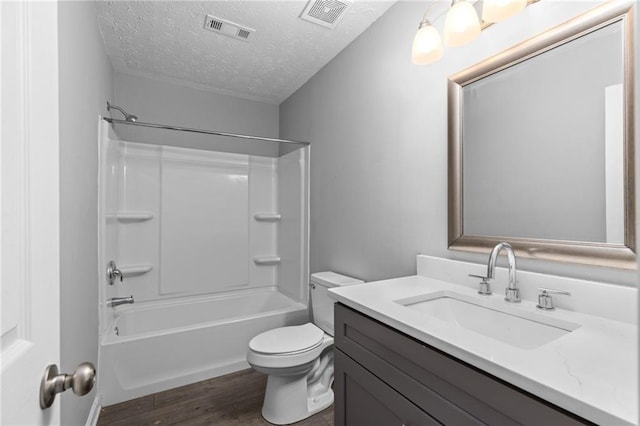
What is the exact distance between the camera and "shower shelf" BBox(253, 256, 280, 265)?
10.1 ft

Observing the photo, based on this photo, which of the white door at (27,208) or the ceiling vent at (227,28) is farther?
the ceiling vent at (227,28)

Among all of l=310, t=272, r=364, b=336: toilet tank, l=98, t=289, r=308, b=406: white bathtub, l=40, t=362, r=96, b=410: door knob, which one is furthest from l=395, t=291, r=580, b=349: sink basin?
l=98, t=289, r=308, b=406: white bathtub

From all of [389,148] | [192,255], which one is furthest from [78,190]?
[389,148]

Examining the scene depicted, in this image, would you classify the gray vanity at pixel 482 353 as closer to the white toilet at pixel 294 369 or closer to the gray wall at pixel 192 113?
the white toilet at pixel 294 369

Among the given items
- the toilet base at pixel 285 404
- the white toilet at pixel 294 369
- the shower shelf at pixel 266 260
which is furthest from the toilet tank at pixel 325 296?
the shower shelf at pixel 266 260

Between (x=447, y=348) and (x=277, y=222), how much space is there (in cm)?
260

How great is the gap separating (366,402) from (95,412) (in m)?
1.64

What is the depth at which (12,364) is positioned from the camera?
39cm

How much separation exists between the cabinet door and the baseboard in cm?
137

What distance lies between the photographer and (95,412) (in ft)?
5.57

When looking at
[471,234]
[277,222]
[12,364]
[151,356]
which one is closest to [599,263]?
[471,234]

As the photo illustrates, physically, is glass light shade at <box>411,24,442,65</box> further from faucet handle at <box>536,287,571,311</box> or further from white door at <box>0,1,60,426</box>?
white door at <box>0,1,60,426</box>

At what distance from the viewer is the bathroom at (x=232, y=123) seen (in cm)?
46

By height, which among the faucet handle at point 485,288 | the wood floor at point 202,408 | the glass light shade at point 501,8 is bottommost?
the wood floor at point 202,408
